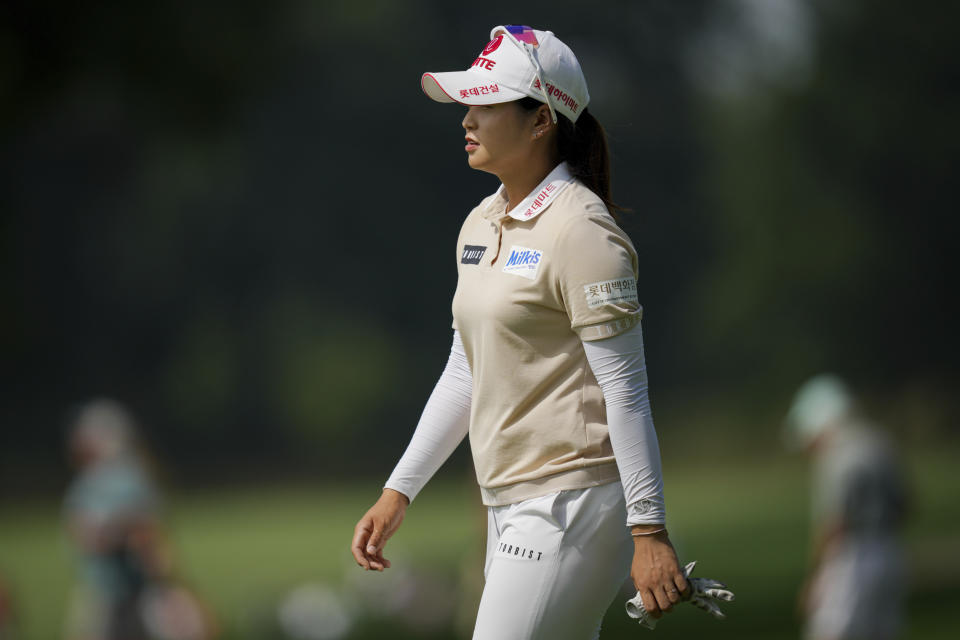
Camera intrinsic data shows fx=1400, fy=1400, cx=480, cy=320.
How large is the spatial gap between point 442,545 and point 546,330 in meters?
20.6

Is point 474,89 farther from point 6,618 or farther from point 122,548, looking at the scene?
point 122,548

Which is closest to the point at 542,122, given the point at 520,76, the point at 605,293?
the point at 520,76

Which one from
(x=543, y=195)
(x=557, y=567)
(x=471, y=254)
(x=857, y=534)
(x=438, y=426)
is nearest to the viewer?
(x=557, y=567)

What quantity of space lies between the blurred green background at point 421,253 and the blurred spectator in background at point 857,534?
19334 millimetres

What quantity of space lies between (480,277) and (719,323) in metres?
32.7

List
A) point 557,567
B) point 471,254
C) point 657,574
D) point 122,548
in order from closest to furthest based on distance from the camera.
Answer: point 657,574 → point 557,567 → point 471,254 → point 122,548

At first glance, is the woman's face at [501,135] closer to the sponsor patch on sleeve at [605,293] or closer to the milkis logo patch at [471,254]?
the milkis logo patch at [471,254]

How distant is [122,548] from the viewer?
798 cm

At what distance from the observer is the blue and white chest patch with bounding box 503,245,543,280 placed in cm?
299

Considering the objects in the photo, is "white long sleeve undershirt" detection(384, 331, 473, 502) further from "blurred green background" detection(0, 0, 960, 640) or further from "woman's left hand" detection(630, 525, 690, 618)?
"blurred green background" detection(0, 0, 960, 640)

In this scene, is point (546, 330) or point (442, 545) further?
point (442, 545)

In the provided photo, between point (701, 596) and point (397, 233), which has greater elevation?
point (701, 596)

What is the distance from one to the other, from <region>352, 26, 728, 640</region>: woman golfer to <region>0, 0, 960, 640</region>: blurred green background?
24750 millimetres

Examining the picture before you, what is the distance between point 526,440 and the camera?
10.0ft
